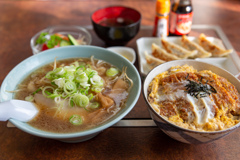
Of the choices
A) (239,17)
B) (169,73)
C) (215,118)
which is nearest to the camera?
(215,118)

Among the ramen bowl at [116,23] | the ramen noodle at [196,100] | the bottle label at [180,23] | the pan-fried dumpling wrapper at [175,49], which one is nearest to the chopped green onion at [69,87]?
the ramen noodle at [196,100]

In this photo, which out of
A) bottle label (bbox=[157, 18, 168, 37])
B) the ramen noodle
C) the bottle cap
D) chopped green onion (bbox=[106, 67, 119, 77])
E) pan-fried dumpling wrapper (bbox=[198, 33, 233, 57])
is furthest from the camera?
bottle label (bbox=[157, 18, 168, 37])

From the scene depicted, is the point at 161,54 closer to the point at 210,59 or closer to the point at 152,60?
the point at 152,60

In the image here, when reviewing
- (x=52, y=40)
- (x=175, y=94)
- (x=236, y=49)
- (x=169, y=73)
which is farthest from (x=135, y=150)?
(x=236, y=49)

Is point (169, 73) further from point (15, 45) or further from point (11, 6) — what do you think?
point (11, 6)

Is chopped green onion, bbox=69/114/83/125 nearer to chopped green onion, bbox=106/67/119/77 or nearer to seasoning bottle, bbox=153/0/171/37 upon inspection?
chopped green onion, bbox=106/67/119/77

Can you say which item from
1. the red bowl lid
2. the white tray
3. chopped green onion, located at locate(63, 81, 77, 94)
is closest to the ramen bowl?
the red bowl lid
